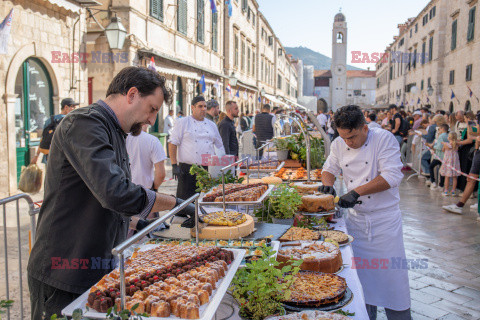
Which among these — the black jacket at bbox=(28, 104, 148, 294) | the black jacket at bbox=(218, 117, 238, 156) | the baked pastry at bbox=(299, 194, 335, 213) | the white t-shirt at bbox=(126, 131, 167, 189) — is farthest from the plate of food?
the black jacket at bbox=(218, 117, 238, 156)

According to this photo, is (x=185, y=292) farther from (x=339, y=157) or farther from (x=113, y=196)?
(x=339, y=157)

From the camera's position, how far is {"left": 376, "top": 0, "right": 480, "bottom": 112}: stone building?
2262cm

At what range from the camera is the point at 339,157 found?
4.07 m

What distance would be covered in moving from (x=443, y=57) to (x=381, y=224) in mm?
28856

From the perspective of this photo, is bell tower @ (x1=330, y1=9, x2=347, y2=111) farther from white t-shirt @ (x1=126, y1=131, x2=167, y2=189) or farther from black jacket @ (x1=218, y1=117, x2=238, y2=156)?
white t-shirt @ (x1=126, y1=131, x2=167, y2=189)

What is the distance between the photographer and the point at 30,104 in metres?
10.2

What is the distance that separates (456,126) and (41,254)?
1117 cm

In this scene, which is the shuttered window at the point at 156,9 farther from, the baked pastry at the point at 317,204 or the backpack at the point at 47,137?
the baked pastry at the point at 317,204

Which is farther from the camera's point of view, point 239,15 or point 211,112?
point 239,15

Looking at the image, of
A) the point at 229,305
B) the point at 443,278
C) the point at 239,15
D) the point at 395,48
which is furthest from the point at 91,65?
the point at 395,48

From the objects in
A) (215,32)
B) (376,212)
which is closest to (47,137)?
(376,212)

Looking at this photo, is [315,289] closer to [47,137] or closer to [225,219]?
[225,219]

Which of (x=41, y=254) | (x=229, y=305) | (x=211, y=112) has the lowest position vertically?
(x=229, y=305)

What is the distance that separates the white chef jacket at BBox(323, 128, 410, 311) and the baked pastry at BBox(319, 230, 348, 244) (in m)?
0.32
